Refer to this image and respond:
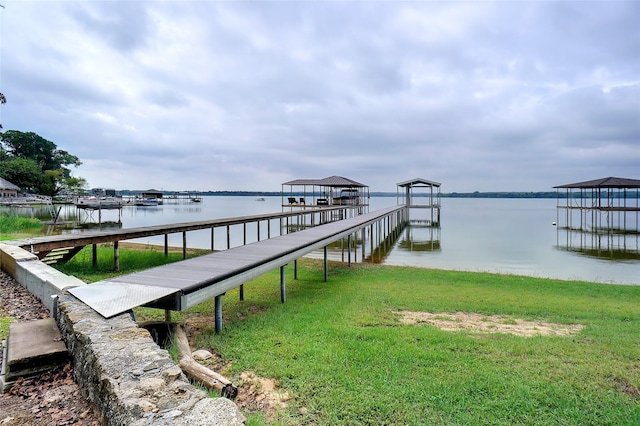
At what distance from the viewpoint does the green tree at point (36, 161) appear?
43.2m

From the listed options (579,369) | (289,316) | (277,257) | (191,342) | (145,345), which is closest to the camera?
(145,345)

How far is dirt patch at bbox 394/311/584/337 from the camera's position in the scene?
4.94 metres

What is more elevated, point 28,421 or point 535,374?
point 28,421

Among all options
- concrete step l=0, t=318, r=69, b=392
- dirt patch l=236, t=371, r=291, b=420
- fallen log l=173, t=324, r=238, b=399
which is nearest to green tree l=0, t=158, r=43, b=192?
concrete step l=0, t=318, r=69, b=392

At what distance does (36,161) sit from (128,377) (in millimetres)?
68676

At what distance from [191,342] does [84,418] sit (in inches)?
74.9

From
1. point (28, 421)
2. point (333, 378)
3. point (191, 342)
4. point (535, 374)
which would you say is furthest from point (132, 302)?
point (535, 374)

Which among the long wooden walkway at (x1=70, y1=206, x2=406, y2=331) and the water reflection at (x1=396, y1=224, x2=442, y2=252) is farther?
the water reflection at (x1=396, y1=224, x2=442, y2=252)

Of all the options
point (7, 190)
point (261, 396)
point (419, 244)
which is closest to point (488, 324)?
point (261, 396)

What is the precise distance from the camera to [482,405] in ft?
9.07

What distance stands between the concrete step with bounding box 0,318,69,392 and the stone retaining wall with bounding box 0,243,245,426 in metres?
0.09

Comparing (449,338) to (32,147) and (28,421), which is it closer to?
(28,421)

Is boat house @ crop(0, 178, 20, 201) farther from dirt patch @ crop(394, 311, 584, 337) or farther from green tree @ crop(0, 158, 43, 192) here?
dirt patch @ crop(394, 311, 584, 337)

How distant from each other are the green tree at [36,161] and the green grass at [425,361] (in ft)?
161
